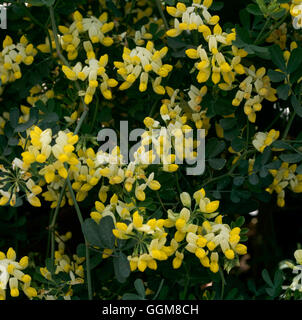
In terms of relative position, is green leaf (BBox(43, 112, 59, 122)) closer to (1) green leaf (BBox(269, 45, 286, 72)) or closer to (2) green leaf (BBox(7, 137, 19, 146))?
(2) green leaf (BBox(7, 137, 19, 146))

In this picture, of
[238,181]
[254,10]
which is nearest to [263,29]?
[254,10]

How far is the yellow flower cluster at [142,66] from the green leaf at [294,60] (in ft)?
0.94

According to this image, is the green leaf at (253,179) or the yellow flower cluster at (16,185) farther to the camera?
the green leaf at (253,179)

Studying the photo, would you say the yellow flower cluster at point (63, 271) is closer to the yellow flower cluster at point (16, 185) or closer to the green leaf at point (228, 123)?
the yellow flower cluster at point (16, 185)

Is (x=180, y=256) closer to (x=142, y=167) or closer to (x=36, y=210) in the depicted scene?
(x=142, y=167)

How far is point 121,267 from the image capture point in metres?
1.06

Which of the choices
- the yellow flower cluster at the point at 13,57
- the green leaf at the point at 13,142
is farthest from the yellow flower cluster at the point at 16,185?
the yellow flower cluster at the point at 13,57

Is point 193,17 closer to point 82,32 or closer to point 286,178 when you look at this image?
point 82,32

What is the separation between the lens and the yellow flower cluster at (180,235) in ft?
3.28

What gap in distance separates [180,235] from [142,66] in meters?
0.43

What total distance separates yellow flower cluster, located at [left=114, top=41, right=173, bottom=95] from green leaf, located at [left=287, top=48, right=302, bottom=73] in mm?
287

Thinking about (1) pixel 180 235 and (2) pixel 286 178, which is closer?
(1) pixel 180 235

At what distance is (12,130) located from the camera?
1.27 metres

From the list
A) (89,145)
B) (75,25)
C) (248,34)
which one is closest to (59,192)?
(89,145)
